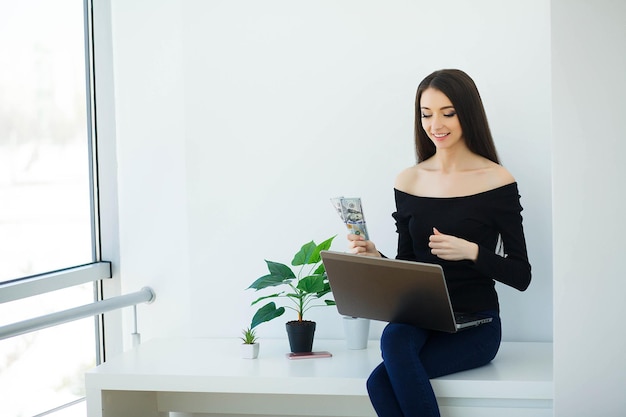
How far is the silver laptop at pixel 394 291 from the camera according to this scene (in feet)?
8.28

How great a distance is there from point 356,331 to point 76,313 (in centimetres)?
103

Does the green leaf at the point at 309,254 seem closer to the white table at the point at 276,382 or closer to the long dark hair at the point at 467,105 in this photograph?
the white table at the point at 276,382

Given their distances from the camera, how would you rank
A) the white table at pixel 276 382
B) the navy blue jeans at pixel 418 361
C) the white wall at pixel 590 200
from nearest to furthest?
the white wall at pixel 590 200, the navy blue jeans at pixel 418 361, the white table at pixel 276 382

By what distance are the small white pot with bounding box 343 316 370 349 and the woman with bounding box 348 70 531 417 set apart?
30cm

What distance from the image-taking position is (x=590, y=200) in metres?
2.27

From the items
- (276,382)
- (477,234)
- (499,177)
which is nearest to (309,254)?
(276,382)

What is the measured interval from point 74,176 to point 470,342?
1.78 m

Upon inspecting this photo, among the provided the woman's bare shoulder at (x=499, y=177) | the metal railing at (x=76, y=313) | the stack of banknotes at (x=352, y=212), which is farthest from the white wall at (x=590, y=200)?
the metal railing at (x=76, y=313)

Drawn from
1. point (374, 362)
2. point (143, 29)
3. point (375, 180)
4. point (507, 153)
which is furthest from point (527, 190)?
point (143, 29)

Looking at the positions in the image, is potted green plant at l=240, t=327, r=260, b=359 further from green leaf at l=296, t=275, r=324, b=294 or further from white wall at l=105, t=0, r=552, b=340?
white wall at l=105, t=0, r=552, b=340

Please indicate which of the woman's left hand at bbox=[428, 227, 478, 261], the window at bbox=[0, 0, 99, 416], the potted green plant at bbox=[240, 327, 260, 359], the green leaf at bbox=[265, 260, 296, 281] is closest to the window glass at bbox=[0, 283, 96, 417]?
the window at bbox=[0, 0, 99, 416]

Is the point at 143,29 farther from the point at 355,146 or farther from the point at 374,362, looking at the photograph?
the point at 374,362

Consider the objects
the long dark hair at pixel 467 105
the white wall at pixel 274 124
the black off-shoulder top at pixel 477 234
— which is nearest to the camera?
the black off-shoulder top at pixel 477 234

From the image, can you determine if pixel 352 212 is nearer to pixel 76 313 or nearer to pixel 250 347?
pixel 250 347
